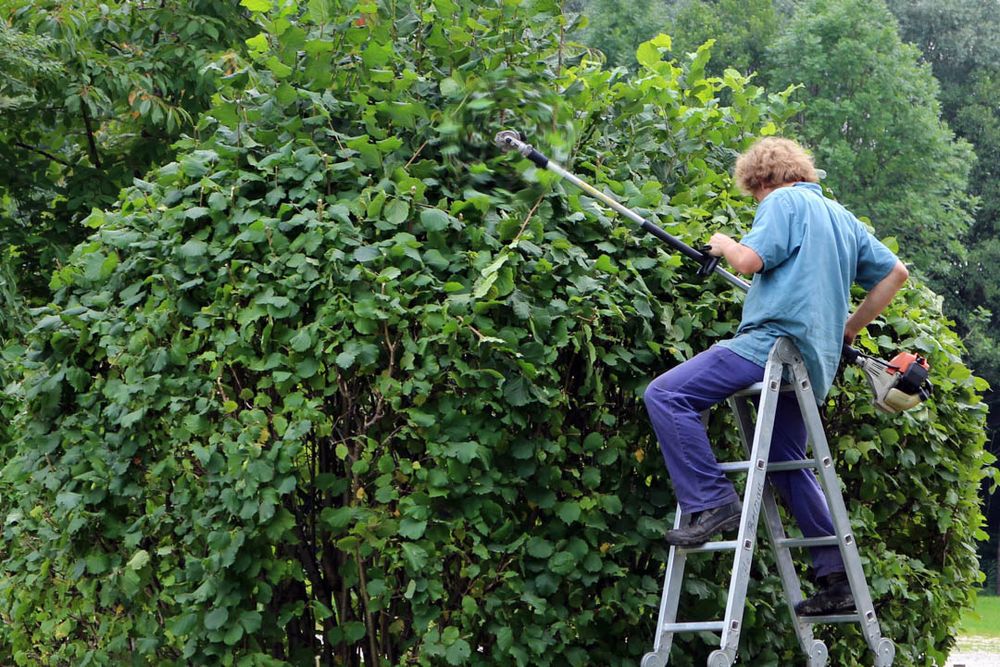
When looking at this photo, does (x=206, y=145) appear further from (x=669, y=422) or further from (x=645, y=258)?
(x=669, y=422)

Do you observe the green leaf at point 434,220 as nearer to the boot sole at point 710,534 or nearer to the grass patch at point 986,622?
the boot sole at point 710,534

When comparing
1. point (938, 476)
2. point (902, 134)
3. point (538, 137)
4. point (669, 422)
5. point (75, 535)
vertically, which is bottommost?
point (902, 134)

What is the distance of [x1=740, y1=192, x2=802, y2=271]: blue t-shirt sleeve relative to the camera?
475 centimetres

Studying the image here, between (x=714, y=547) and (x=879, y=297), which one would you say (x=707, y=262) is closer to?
(x=879, y=297)

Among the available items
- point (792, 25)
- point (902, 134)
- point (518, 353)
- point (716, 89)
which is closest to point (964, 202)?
point (902, 134)

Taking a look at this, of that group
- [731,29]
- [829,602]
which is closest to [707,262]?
[829,602]

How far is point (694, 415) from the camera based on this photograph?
460 cm

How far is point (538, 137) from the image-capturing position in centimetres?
516

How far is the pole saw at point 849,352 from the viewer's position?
4785 millimetres

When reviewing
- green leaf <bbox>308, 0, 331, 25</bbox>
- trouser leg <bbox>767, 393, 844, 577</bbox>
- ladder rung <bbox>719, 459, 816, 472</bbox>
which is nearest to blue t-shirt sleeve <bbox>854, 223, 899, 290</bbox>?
trouser leg <bbox>767, 393, 844, 577</bbox>

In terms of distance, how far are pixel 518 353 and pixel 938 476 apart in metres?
2.28

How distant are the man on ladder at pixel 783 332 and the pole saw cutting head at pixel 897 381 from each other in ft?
0.65

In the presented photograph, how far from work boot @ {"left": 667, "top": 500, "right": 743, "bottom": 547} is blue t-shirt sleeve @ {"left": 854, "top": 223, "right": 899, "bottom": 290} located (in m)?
1.12

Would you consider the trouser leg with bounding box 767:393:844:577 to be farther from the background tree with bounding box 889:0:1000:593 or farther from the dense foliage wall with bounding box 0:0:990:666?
the background tree with bounding box 889:0:1000:593
